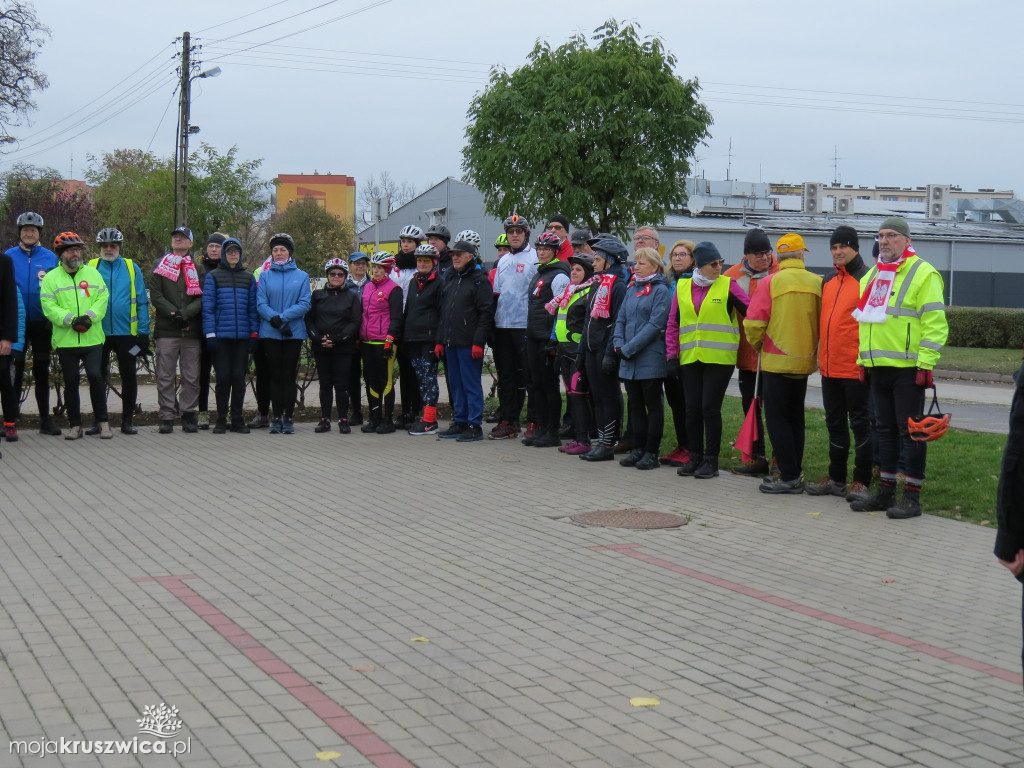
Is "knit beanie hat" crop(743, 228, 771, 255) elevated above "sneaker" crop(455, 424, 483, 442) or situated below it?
above

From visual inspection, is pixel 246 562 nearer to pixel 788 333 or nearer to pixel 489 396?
pixel 788 333

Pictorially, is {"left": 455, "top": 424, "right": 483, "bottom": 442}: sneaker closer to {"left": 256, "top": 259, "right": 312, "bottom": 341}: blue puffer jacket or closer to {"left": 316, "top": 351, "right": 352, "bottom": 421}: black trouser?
{"left": 316, "top": 351, "right": 352, "bottom": 421}: black trouser

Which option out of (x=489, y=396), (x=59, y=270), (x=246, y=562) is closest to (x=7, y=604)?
(x=246, y=562)

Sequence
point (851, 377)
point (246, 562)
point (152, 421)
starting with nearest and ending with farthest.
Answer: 1. point (246, 562)
2. point (851, 377)
3. point (152, 421)

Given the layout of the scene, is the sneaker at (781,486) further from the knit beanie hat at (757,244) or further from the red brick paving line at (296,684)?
the red brick paving line at (296,684)

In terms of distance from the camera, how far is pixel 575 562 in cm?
761

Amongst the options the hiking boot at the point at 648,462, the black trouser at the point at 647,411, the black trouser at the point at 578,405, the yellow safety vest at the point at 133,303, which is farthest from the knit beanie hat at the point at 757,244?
the yellow safety vest at the point at 133,303

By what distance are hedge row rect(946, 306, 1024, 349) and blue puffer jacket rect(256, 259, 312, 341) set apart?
80.2ft

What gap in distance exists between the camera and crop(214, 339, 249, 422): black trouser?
1363 cm

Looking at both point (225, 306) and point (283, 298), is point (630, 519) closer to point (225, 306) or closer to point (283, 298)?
point (283, 298)

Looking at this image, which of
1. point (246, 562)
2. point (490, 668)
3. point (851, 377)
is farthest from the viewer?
point (851, 377)

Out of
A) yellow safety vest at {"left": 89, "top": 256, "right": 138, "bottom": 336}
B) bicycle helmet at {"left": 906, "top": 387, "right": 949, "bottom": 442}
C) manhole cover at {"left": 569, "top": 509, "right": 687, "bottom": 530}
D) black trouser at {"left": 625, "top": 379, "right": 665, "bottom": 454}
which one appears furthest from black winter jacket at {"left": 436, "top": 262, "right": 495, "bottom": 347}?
bicycle helmet at {"left": 906, "top": 387, "right": 949, "bottom": 442}

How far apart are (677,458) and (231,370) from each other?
5.43 m

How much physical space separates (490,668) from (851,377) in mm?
5100
